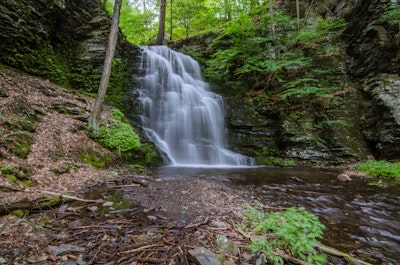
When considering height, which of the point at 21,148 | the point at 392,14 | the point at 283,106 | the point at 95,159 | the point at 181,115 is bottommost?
the point at 95,159

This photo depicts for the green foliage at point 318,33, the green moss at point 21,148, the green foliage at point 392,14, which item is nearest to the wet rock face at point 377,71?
the green foliage at point 392,14

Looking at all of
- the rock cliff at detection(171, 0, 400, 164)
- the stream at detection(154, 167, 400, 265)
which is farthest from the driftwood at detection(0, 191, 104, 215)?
the rock cliff at detection(171, 0, 400, 164)

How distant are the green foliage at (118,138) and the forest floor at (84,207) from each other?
2.00 ft

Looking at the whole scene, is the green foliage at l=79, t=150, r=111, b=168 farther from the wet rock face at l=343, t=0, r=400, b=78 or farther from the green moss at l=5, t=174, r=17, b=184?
the wet rock face at l=343, t=0, r=400, b=78

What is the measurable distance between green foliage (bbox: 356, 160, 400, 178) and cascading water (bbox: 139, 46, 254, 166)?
4503 millimetres

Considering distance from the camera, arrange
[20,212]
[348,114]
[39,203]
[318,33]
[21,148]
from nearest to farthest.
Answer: [20,212]
[39,203]
[21,148]
[348,114]
[318,33]

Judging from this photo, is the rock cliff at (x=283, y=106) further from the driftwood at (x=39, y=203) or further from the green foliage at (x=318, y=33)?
the driftwood at (x=39, y=203)

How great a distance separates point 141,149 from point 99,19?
8.31m

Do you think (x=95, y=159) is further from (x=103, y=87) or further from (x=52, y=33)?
(x=52, y=33)

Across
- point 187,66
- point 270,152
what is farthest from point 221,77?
point 270,152

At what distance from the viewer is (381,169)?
7.41 m

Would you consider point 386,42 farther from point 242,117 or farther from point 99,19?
point 99,19

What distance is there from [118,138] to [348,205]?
23.0ft

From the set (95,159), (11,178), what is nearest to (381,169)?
(95,159)
